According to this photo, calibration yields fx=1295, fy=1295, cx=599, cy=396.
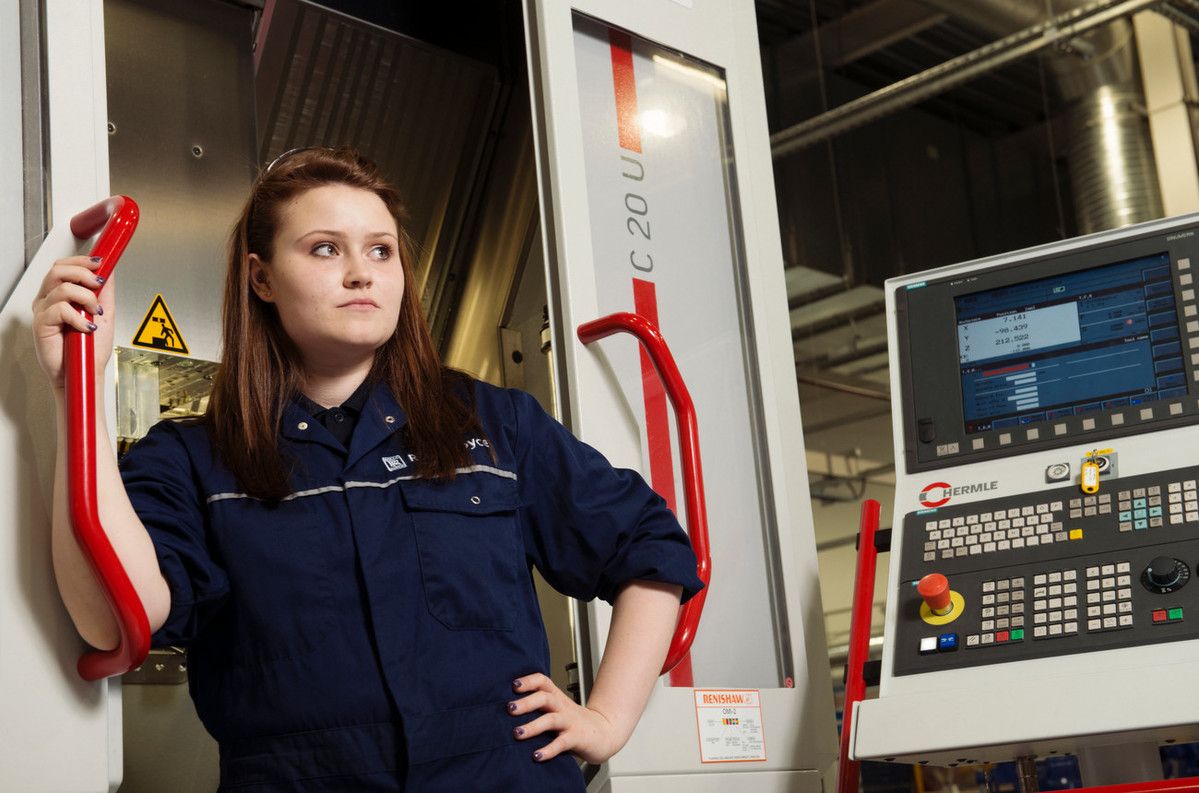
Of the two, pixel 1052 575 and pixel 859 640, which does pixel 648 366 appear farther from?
pixel 1052 575

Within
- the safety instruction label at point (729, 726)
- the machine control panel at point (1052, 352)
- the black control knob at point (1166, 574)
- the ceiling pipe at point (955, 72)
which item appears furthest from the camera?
the ceiling pipe at point (955, 72)

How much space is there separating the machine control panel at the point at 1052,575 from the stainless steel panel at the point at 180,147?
146 centimetres

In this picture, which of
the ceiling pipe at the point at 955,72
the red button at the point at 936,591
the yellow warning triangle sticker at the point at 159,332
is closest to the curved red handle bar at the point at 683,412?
the red button at the point at 936,591

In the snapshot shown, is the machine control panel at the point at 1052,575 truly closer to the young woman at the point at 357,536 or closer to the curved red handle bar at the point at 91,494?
the young woman at the point at 357,536

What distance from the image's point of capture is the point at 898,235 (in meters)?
7.92

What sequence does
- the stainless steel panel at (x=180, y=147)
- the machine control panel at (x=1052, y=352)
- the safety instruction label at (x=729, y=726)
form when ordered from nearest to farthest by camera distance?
1. the machine control panel at (x=1052, y=352)
2. the safety instruction label at (x=729, y=726)
3. the stainless steel panel at (x=180, y=147)

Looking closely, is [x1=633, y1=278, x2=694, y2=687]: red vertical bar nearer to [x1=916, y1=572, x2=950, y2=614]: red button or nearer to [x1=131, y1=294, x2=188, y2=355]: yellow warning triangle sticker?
[x1=916, y1=572, x2=950, y2=614]: red button

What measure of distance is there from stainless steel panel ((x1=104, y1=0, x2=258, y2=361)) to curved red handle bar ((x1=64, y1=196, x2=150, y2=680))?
1.20 m

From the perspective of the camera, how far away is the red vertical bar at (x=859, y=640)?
2.01 metres

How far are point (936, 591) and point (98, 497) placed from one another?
1256 millimetres

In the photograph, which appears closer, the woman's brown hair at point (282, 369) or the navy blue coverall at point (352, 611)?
the navy blue coverall at point (352, 611)

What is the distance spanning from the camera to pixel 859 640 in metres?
2.12

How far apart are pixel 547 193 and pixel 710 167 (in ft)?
1.75

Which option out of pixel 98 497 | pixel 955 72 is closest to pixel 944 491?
pixel 98 497
